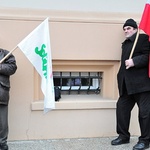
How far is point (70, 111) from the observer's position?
468cm

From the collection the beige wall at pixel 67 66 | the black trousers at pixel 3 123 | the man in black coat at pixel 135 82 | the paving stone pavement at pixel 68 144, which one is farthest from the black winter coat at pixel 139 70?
the black trousers at pixel 3 123

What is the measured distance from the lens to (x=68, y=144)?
4457mm

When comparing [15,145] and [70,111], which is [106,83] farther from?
[15,145]

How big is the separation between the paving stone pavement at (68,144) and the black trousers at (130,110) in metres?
0.22

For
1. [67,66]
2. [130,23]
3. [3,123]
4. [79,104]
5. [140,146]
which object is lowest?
[140,146]

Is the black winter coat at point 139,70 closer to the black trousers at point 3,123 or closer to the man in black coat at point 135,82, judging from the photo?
the man in black coat at point 135,82

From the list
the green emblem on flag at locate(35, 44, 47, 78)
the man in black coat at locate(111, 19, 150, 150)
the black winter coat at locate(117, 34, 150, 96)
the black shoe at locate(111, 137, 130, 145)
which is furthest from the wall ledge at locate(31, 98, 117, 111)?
the green emblem on flag at locate(35, 44, 47, 78)

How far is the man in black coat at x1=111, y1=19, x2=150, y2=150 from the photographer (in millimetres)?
4090

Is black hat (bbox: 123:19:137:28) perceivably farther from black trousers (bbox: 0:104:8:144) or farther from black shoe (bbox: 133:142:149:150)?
black trousers (bbox: 0:104:8:144)

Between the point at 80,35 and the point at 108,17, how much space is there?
491 mm

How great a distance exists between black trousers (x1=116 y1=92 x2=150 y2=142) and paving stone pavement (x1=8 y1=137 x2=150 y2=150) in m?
0.22

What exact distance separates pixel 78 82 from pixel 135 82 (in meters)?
1.13

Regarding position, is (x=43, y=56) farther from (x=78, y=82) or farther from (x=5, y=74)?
(x=78, y=82)

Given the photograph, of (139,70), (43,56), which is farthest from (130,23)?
(43,56)
